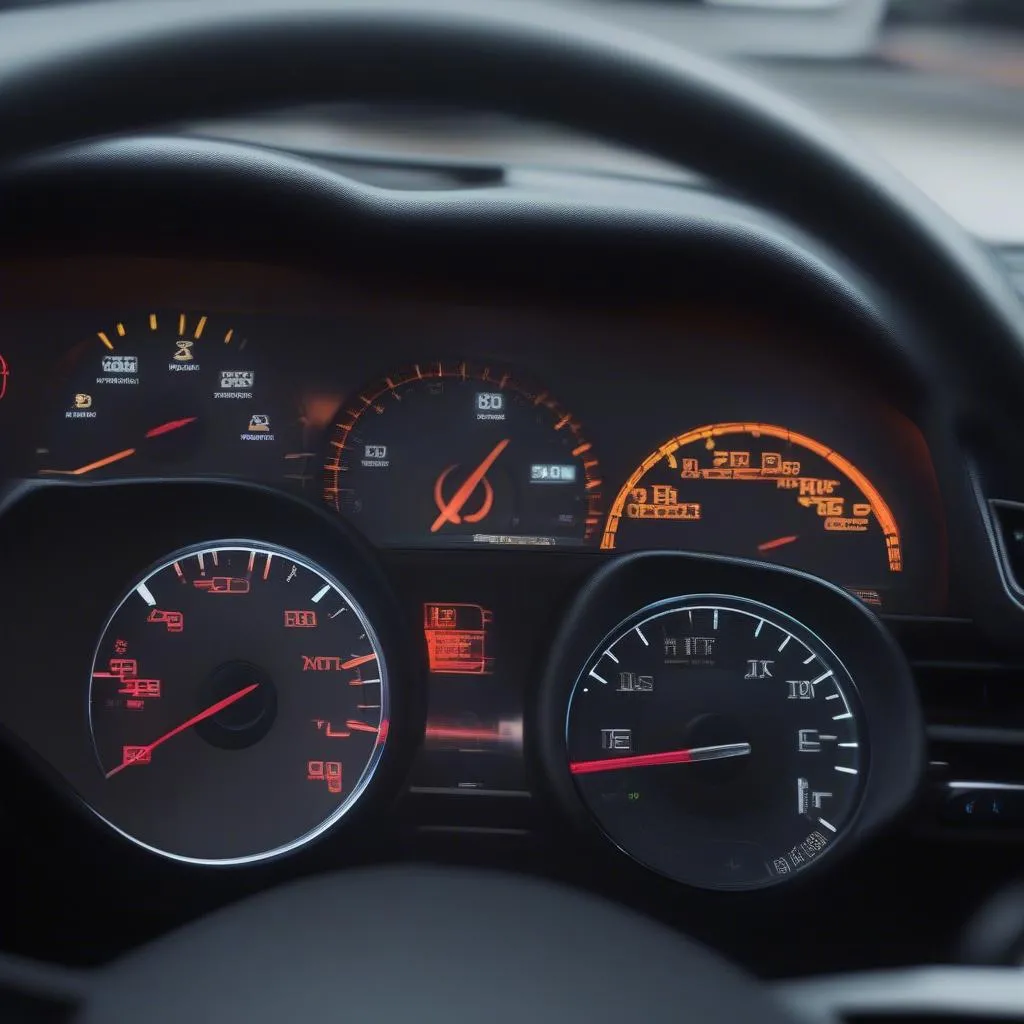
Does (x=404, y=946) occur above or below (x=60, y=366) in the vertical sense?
below

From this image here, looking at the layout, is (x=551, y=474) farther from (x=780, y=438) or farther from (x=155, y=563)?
(x=155, y=563)

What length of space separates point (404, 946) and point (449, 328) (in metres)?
1.49

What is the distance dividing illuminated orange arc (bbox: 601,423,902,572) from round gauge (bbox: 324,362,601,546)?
42 mm

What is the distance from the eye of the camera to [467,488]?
2814 millimetres

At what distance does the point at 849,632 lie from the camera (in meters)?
2.28

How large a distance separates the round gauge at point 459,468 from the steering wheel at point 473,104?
1.02 metres

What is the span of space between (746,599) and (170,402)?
1306 mm

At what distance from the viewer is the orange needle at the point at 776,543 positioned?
2805 millimetres

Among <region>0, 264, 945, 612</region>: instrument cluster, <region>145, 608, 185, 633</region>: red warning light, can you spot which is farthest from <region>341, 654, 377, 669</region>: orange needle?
<region>0, 264, 945, 612</region>: instrument cluster

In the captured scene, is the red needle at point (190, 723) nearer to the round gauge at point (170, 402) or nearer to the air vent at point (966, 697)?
the round gauge at point (170, 402)

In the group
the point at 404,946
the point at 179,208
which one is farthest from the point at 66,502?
the point at 404,946

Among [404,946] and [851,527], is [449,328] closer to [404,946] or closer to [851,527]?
[851,527]

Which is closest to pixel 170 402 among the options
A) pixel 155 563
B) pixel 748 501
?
pixel 155 563

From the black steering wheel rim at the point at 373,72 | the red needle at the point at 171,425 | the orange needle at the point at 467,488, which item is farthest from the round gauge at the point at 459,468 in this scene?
the black steering wheel rim at the point at 373,72
